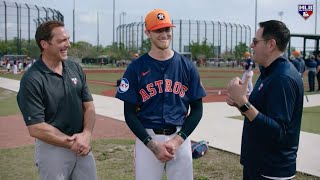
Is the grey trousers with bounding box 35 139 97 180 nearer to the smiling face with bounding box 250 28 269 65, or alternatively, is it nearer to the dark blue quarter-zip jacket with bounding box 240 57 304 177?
the dark blue quarter-zip jacket with bounding box 240 57 304 177

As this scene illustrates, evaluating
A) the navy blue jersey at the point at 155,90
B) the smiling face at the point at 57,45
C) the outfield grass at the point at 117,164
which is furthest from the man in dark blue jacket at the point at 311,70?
the smiling face at the point at 57,45

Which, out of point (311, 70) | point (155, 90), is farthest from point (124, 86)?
point (311, 70)

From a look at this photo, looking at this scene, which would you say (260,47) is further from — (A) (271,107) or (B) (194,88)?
(B) (194,88)

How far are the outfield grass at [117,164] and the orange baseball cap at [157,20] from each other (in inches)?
114

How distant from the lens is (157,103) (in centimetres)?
336

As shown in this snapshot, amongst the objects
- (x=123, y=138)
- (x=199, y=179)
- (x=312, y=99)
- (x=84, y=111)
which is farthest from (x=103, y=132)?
(x=312, y=99)

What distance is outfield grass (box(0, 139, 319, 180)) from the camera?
5.75 meters

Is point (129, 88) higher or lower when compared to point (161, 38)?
lower

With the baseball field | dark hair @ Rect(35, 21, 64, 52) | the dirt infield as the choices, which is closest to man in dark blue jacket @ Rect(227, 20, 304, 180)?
dark hair @ Rect(35, 21, 64, 52)

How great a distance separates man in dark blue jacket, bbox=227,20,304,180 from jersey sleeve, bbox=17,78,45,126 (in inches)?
59.7

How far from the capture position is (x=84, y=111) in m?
3.60

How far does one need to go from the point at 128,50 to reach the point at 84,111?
71578 mm

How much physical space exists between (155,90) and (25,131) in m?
6.77

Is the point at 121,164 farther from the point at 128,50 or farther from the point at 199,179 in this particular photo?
the point at 128,50
